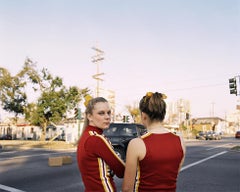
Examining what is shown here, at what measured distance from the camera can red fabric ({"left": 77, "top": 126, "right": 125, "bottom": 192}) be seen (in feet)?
8.14

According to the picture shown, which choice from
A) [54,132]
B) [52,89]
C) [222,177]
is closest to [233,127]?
[54,132]

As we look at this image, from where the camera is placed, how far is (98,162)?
98.9 inches

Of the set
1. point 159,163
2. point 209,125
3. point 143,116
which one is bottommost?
point 159,163

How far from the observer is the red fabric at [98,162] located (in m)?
2.48

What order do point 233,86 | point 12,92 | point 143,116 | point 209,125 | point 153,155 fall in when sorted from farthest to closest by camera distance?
1. point 209,125
2. point 12,92
3. point 233,86
4. point 143,116
5. point 153,155

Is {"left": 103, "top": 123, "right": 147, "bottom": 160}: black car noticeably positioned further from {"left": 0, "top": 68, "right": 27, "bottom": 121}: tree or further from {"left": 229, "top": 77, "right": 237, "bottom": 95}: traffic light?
{"left": 0, "top": 68, "right": 27, "bottom": 121}: tree

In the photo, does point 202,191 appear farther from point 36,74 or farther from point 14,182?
point 36,74

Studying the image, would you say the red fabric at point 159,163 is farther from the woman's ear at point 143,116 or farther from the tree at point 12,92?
the tree at point 12,92

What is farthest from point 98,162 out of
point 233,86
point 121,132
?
point 233,86

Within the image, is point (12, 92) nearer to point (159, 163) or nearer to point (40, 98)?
point (40, 98)

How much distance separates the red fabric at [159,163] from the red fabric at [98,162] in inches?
7.6

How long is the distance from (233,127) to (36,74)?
128679 millimetres

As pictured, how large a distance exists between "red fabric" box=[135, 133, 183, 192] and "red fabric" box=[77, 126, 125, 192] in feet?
0.63

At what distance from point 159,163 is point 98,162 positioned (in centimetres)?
49
